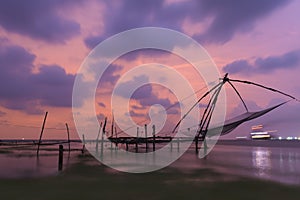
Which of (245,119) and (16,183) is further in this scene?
(245,119)

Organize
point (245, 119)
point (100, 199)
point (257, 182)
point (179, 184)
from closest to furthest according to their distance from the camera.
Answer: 1. point (100, 199)
2. point (179, 184)
3. point (257, 182)
4. point (245, 119)

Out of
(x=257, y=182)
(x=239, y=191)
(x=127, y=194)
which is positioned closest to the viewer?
(x=127, y=194)

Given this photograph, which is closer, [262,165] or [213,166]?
[213,166]

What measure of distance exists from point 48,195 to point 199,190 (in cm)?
527

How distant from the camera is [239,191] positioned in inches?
399

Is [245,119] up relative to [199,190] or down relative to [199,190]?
up

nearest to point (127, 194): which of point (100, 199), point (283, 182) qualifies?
point (100, 199)

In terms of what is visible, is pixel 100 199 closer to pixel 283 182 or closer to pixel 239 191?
pixel 239 191

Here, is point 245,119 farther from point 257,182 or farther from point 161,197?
point 161,197

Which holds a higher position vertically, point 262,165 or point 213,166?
point 213,166

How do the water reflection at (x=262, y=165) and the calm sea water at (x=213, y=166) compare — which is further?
the water reflection at (x=262, y=165)

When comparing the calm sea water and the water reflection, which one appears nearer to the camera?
the calm sea water

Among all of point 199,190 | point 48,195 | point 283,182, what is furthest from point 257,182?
point 48,195

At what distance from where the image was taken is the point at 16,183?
37.5 ft
